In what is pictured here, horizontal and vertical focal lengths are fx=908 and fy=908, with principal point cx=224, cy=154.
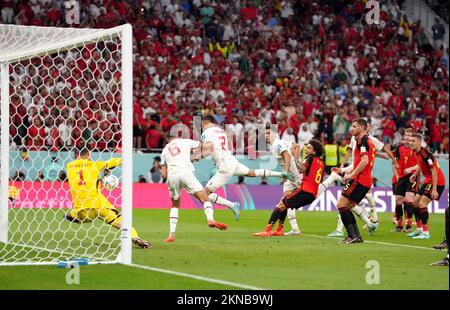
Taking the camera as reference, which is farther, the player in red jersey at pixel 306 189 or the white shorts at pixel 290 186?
the white shorts at pixel 290 186

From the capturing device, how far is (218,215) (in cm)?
2386

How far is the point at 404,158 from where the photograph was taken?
18891 millimetres

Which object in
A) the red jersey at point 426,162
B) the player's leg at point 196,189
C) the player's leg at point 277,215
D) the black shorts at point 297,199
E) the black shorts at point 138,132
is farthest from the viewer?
the black shorts at point 138,132

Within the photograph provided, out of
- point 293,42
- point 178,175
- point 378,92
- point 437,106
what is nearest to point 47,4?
point 293,42

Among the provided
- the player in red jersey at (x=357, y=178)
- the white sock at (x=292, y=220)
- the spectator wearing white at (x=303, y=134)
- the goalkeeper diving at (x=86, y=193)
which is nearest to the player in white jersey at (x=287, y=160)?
the white sock at (x=292, y=220)

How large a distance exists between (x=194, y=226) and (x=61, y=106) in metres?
4.61

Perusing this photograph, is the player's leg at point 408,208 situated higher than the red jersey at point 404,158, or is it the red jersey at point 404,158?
the red jersey at point 404,158

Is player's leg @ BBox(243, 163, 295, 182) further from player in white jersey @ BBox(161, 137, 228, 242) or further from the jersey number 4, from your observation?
the jersey number 4

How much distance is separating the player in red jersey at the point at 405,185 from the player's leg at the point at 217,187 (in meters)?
3.69

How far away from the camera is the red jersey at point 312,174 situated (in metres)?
16.6

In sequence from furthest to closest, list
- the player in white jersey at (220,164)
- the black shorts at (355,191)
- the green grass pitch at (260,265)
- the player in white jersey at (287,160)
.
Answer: the player in white jersey at (287,160) < the player in white jersey at (220,164) < the black shorts at (355,191) < the green grass pitch at (260,265)

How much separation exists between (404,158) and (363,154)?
14.4 feet

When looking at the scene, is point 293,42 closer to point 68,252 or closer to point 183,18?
point 183,18

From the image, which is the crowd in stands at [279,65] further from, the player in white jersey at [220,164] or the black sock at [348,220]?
the black sock at [348,220]
